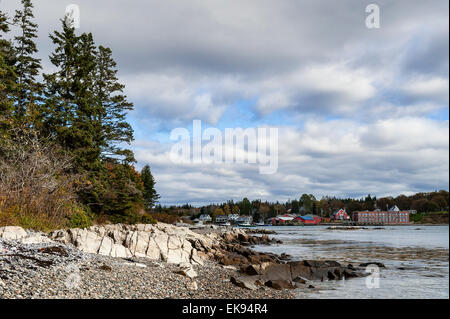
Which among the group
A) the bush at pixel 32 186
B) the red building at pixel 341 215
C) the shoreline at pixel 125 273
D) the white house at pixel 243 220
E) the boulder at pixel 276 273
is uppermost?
the bush at pixel 32 186

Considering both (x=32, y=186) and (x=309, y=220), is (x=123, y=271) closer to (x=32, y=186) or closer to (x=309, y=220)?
(x=32, y=186)

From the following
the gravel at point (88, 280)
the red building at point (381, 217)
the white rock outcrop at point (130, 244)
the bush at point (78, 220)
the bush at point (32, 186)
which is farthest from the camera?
the red building at point (381, 217)

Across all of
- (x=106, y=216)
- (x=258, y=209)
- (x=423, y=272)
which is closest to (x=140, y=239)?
(x=106, y=216)

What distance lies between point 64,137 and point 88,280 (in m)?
19.0

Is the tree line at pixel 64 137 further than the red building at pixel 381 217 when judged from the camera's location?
No

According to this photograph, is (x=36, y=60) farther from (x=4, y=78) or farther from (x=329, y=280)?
(x=329, y=280)

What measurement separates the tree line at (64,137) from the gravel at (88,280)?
6.30m

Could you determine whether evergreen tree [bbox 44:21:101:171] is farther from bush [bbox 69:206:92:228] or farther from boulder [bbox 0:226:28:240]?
boulder [bbox 0:226:28:240]

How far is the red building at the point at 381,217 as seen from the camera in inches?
5349

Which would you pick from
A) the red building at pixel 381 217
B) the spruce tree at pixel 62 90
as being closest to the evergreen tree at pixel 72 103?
the spruce tree at pixel 62 90

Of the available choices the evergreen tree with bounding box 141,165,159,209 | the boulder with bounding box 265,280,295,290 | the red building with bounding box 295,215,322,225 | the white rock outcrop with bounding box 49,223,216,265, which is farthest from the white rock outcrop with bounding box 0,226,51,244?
the red building with bounding box 295,215,322,225

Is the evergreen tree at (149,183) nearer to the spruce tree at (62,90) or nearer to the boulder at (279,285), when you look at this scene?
the spruce tree at (62,90)

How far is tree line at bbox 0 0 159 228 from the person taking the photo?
20.4 meters

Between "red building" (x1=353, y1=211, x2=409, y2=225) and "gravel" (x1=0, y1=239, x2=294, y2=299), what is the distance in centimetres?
13386
